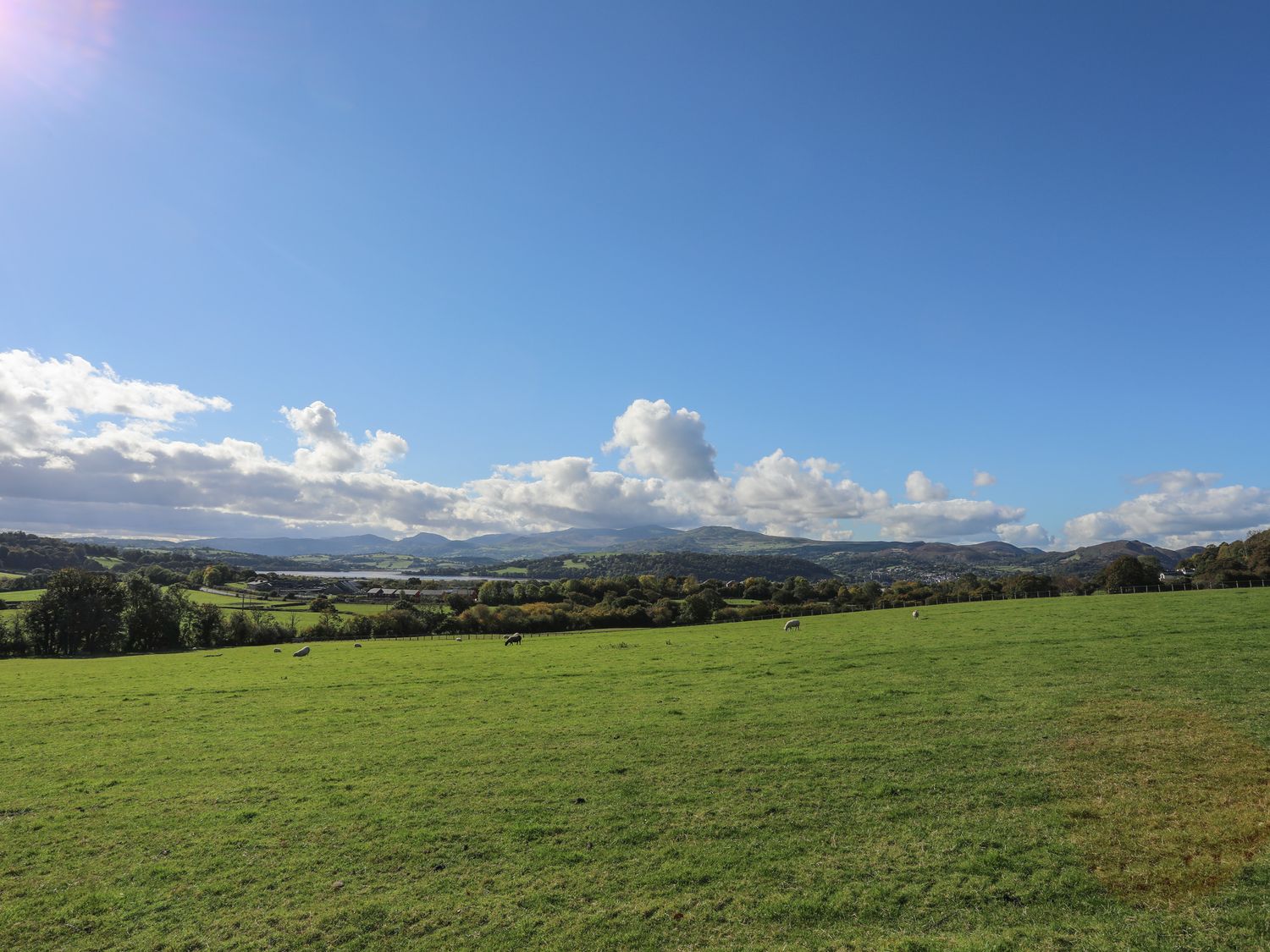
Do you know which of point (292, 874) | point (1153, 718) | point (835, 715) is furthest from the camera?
point (835, 715)

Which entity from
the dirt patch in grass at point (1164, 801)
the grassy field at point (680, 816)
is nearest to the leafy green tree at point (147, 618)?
the grassy field at point (680, 816)

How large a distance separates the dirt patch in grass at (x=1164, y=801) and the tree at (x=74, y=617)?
8947cm

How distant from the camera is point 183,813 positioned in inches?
534

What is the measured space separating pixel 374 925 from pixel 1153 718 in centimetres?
1913

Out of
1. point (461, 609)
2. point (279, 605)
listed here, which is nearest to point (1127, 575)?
point (461, 609)

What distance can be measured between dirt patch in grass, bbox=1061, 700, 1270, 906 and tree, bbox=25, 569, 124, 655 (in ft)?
294

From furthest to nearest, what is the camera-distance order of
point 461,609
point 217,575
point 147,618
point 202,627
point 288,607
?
point 217,575
point 288,607
point 461,609
point 202,627
point 147,618

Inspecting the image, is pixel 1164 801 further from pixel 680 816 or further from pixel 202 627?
pixel 202 627

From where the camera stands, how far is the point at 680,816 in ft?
39.7

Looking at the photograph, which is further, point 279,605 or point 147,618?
point 279,605

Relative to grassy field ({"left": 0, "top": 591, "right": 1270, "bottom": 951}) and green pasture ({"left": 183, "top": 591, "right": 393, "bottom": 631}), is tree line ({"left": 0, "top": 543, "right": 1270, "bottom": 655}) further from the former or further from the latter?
grassy field ({"left": 0, "top": 591, "right": 1270, "bottom": 951})

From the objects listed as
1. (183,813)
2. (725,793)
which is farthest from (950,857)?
(183,813)

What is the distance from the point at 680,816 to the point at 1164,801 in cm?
912

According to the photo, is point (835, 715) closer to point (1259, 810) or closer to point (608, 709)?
point (608, 709)
